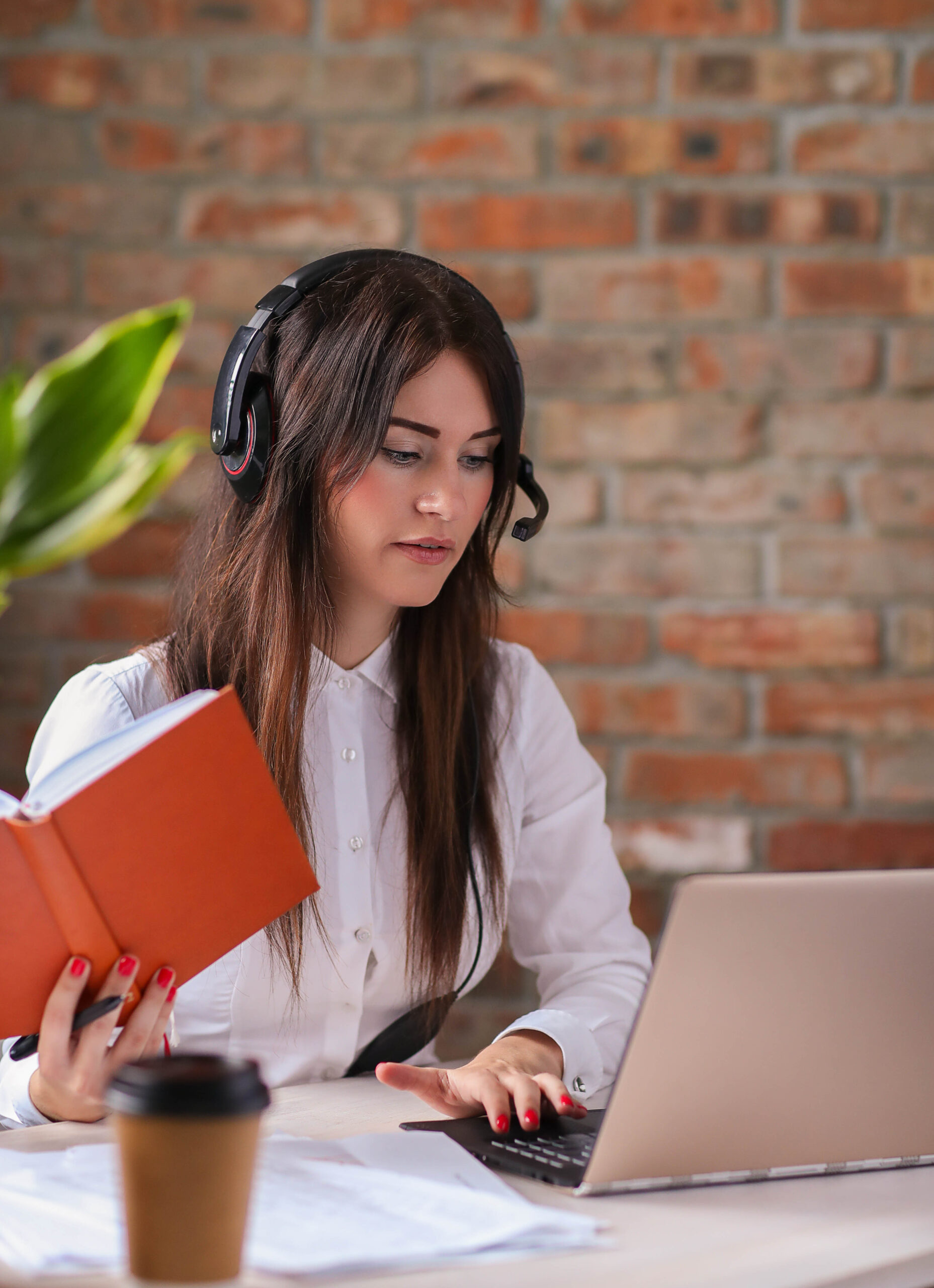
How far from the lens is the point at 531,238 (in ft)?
5.52

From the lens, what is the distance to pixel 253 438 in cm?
116

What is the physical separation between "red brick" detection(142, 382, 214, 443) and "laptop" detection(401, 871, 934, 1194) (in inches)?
45.5

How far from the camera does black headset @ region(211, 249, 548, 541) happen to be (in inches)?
44.4

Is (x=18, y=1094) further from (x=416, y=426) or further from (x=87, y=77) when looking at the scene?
(x=87, y=77)

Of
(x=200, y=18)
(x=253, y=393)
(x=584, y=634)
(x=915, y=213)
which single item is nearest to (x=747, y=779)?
(x=584, y=634)

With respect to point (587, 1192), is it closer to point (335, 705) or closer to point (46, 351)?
point (335, 705)

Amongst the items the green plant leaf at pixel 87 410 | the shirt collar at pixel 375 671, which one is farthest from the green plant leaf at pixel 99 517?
the shirt collar at pixel 375 671

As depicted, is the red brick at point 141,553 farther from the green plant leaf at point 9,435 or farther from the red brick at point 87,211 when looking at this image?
the green plant leaf at point 9,435

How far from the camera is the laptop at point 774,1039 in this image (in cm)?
72

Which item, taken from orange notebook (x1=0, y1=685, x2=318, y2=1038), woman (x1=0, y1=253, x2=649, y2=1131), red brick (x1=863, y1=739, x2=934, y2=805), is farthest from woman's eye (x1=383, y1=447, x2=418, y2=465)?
red brick (x1=863, y1=739, x2=934, y2=805)

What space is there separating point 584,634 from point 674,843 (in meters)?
0.30

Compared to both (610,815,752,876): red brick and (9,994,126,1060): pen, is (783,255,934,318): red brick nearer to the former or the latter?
(610,815,752,876): red brick

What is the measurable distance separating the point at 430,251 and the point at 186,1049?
105 centimetres

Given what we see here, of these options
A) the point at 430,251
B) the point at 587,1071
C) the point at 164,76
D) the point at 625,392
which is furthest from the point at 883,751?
the point at 164,76
